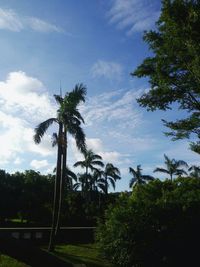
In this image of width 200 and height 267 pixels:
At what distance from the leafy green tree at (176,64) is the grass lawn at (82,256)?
7.71 meters

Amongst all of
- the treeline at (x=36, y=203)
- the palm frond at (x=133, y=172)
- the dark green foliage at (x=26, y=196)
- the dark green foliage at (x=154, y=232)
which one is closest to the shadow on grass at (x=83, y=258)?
the dark green foliage at (x=154, y=232)

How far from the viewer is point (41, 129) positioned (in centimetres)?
2425

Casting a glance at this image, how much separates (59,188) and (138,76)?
992 centimetres

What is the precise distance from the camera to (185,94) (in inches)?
758

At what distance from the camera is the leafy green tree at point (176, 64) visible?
16.5 meters

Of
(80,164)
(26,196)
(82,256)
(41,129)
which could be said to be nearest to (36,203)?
(26,196)

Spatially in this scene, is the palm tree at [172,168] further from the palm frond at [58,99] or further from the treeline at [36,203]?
the palm frond at [58,99]

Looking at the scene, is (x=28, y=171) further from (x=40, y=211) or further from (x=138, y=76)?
(x=138, y=76)

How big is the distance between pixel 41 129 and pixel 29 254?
22.1m

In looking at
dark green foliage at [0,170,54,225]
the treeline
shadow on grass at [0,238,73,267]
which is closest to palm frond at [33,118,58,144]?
the treeline

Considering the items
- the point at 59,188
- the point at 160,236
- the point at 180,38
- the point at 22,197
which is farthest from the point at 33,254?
the point at 22,197

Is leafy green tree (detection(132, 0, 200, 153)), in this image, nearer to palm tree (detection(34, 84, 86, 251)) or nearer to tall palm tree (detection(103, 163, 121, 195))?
palm tree (detection(34, 84, 86, 251))

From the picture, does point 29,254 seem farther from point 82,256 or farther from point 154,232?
point 82,256

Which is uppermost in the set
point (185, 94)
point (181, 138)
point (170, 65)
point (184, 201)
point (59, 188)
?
point (170, 65)
